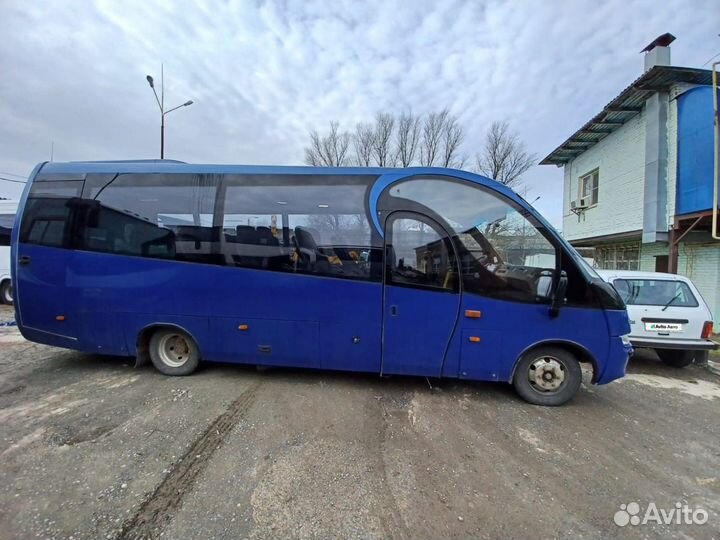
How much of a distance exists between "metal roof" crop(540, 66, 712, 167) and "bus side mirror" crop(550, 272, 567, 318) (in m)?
8.80

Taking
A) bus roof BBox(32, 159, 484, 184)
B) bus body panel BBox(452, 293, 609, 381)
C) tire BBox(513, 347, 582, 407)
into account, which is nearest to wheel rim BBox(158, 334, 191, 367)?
bus roof BBox(32, 159, 484, 184)

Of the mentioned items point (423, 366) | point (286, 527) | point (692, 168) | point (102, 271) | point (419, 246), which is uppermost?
point (692, 168)

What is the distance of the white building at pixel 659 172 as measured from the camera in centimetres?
792

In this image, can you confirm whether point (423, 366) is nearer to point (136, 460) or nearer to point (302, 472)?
point (302, 472)

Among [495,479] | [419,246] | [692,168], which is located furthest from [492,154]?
[495,479]

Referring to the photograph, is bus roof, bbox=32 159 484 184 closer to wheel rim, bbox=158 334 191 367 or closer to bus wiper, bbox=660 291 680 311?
wheel rim, bbox=158 334 191 367

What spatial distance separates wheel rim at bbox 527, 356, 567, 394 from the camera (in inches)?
149

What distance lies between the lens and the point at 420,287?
12.5 feet

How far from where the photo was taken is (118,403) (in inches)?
144

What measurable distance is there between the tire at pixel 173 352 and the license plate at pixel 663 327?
23.5ft

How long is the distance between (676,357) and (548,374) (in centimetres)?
379

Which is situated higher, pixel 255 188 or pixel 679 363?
pixel 255 188

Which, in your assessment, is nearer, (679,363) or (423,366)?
(423,366)

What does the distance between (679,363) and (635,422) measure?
3155 mm
